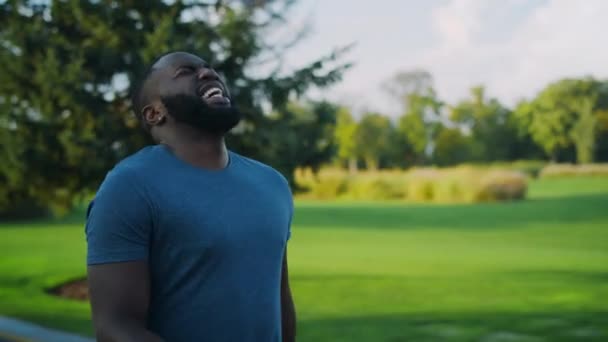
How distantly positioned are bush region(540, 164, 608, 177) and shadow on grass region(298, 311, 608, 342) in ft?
104

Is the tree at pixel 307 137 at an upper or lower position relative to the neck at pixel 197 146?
upper

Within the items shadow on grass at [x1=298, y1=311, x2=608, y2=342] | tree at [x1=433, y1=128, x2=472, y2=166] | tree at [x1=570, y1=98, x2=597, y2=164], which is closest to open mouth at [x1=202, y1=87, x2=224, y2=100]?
shadow on grass at [x1=298, y1=311, x2=608, y2=342]

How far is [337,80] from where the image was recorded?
9.88m

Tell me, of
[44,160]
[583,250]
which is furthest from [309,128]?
[583,250]

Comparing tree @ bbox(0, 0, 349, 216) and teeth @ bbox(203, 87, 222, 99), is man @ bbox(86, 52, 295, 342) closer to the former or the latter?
teeth @ bbox(203, 87, 222, 99)

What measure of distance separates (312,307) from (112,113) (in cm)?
339

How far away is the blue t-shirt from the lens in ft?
5.69

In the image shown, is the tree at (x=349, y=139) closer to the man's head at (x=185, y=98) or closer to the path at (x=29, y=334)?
the path at (x=29, y=334)

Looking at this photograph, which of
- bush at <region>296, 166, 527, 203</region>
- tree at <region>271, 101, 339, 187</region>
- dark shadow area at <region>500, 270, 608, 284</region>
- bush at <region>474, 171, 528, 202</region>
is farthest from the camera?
bush at <region>296, 166, 527, 203</region>

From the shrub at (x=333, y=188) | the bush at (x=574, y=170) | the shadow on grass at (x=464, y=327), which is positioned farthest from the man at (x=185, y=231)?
the bush at (x=574, y=170)

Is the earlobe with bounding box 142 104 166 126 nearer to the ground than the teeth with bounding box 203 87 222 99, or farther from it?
nearer to the ground

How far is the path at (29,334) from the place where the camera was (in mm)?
6866

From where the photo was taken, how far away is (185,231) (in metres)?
1.75

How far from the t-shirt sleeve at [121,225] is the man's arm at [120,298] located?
25 millimetres
